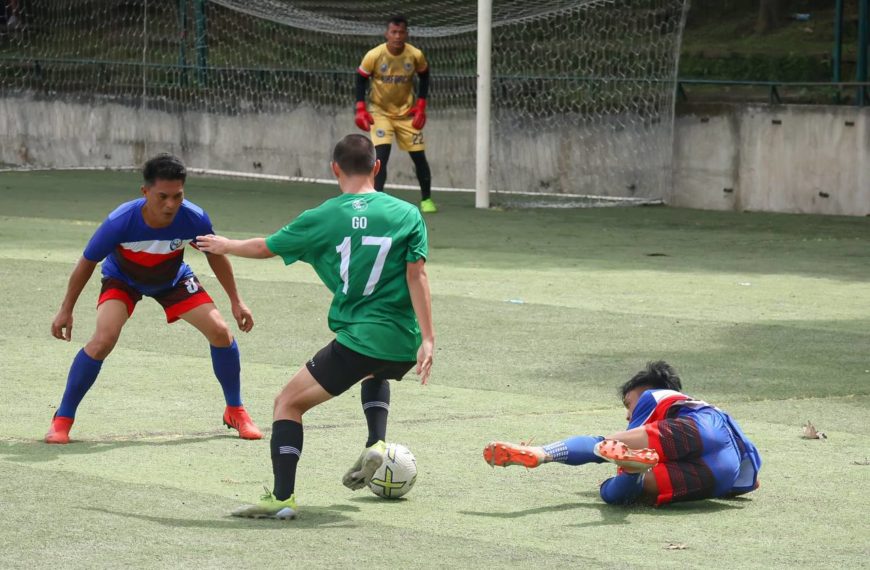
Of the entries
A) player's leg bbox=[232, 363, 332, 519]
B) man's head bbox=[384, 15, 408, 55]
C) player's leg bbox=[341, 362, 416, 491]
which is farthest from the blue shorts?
man's head bbox=[384, 15, 408, 55]

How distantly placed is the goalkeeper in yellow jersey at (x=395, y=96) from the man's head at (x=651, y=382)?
40.2ft

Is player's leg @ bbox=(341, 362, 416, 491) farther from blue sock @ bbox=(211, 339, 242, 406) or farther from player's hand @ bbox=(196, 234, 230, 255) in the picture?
blue sock @ bbox=(211, 339, 242, 406)

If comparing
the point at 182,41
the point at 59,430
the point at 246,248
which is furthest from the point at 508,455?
the point at 182,41

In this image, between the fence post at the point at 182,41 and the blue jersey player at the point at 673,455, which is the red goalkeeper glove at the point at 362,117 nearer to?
the fence post at the point at 182,41

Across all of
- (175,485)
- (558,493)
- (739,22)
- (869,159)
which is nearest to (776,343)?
(558,493)

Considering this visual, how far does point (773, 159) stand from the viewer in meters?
20.1

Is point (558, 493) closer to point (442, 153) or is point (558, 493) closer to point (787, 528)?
point (787, 528)

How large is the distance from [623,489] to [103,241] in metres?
2.72

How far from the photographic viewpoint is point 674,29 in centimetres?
2200

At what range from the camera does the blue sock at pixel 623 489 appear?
623cm

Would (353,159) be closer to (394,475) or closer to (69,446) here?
(394,475)

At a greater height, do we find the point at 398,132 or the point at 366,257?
the point at 366,257

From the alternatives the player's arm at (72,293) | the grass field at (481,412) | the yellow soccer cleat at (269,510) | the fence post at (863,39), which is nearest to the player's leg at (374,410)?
the grass field at (481,412)

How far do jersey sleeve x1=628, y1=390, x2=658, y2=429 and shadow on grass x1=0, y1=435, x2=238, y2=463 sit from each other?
2.02 m
